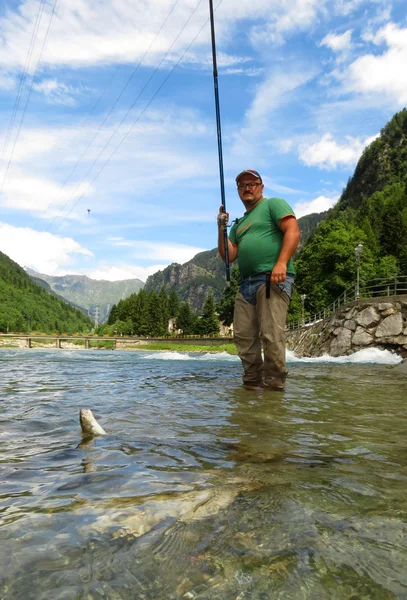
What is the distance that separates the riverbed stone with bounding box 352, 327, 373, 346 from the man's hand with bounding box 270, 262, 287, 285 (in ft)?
56.1

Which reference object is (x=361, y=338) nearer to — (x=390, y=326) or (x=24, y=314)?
(x=390, y=326)

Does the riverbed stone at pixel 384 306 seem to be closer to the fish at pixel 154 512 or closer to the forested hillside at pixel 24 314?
the fish at pixel 154 512

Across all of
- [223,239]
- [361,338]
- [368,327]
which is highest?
[223,239]

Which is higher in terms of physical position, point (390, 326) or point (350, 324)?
point (350, 324)

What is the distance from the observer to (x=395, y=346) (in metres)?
19.6

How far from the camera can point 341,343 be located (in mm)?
22672

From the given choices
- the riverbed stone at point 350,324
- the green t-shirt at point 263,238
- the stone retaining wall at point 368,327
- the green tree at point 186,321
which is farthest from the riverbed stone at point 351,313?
the green tree at point 186,321

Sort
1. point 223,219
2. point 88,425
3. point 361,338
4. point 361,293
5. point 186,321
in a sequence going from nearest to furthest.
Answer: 1. point 88,425
2. point 223,219
3. point 361,338
4. point 361,293
5. point 186,321

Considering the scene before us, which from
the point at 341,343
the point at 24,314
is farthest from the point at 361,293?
the point at 24,314

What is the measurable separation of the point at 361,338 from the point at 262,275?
17.1 metres

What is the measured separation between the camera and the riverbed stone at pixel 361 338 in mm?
20766

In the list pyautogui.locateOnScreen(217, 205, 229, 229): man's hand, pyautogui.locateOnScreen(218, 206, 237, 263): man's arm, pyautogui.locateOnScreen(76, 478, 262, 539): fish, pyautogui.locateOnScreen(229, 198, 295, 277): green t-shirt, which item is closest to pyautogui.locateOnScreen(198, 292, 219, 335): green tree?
pyautogui.locateOnScreen(218, 206, 237, 263): man's arm

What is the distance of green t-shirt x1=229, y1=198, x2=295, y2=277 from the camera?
5.72 m

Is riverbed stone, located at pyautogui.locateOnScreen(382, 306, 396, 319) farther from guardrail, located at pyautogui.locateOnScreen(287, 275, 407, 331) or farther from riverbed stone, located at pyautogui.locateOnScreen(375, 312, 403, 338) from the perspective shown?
guardrail, located at pyautogui.locateOnScreen(287, 275, 407, 331)
